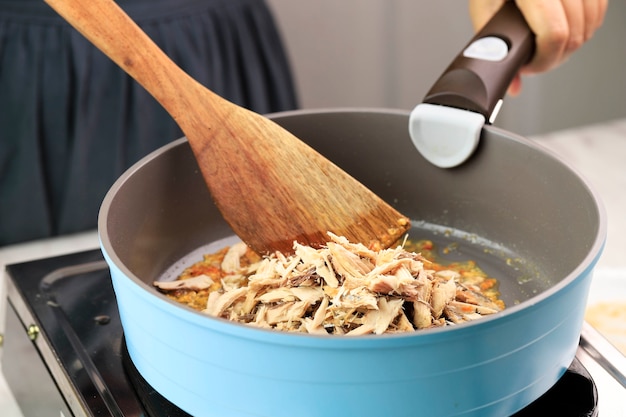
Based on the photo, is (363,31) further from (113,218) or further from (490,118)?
(113,218)

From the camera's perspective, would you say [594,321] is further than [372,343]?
Yes

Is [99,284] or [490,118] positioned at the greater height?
[490,118]

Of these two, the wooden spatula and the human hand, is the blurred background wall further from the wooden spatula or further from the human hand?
the wooden spatula

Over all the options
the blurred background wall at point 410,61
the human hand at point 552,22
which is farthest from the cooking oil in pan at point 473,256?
the blurred background wall at point 410,61

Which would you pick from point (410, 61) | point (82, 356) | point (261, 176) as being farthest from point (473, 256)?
point (410, 61)

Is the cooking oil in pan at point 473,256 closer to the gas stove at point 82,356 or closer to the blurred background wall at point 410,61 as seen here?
the gas stove at point 82,356

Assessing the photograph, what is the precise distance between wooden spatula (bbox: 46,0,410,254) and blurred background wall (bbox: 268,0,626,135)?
1316mm

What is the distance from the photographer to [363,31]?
223 centimetres

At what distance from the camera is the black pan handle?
91 cm

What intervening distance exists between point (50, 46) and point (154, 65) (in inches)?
26.4

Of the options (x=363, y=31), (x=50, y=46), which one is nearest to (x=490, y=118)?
(x=50, y=46)

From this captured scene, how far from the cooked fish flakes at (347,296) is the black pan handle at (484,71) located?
0.21 meters

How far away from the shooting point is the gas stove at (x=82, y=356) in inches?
28.8

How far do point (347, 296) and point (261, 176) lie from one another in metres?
0.24
